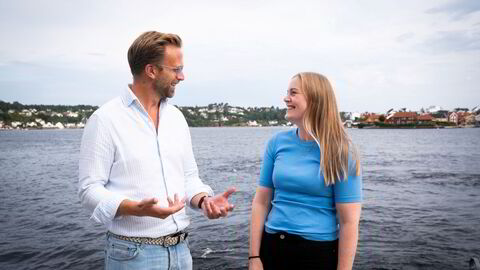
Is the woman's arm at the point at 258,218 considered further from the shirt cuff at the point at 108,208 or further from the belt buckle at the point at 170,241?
the shirt cuff at the point at 108,208

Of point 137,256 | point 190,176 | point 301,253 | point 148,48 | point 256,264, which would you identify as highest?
point 148,48

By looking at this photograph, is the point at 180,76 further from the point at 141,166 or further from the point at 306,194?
the point at 306,194

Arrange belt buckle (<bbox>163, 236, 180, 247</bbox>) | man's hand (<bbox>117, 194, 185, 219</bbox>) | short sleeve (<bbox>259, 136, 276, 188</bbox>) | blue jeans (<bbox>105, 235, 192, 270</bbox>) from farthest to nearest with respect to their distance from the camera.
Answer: short sleeve (<bbox>259, 136, 276, 188</bbox>) → belt buckle (<bbox>163, 236, 180, 247</bbox>) → blue jeans (<bbox>105, 235, 192, 270</bbox>) → man's hand (<bbox>117, 194, 185, 219</bbox>)

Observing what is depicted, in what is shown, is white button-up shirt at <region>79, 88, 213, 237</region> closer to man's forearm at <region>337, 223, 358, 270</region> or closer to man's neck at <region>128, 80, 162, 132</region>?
man's neck at <region>128, 80, 162, 132</region>

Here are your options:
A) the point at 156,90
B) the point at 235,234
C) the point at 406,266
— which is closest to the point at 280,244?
the point at 156,90

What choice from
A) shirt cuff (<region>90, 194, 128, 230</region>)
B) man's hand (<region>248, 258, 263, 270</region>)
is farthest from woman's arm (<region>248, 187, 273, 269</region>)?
shirt cuff (<region>90, 194, 128, 230</region>)

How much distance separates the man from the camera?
9.12ft

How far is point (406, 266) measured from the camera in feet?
33.7

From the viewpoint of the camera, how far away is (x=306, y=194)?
3.43 metres

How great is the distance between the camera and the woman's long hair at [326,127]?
3311 millimetres

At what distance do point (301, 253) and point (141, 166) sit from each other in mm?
1485

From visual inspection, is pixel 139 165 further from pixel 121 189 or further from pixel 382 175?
pixel 382 175

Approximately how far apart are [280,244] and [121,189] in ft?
4.62

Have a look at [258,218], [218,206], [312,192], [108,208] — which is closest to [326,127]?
[312,192]
